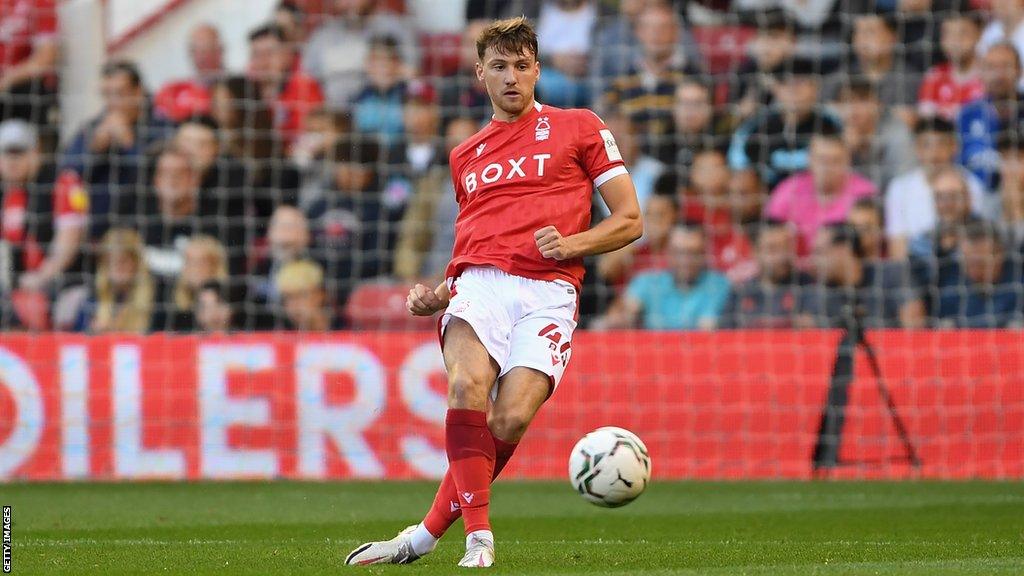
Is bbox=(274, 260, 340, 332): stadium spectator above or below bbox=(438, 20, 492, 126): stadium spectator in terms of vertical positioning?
below

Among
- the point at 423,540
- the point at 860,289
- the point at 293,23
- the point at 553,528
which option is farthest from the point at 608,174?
the point at 293,23

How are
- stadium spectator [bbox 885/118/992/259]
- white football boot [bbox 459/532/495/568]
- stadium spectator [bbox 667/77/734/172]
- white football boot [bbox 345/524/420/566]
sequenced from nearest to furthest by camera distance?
white football boot [bbox 459/532/495/568]
white football boot [bbox 345/524/420/566]
stadium spectator [bbox 885/118/992/259]
stadium spectator [bbox 667/77/734/172]

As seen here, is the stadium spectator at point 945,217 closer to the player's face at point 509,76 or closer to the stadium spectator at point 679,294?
the stadium spectator at point 679,294

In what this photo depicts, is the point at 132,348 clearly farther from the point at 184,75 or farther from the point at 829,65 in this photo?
the point at 829,65

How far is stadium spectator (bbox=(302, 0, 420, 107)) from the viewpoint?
13.6 meters

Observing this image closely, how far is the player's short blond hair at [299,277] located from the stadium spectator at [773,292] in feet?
10.2

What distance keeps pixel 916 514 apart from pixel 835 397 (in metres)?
2.92

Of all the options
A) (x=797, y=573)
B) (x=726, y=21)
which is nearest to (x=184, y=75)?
(x=726, y=21)

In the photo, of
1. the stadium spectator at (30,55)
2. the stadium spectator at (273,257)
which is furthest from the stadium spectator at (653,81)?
the stadium spectator at (30,55)

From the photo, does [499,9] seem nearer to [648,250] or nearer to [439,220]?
[439,220]

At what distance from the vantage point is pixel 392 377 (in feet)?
37.0

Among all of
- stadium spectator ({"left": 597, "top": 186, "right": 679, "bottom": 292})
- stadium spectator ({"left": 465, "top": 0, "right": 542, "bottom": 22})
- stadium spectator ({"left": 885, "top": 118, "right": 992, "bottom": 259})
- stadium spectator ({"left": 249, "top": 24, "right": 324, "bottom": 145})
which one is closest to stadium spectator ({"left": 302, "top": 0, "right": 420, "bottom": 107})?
stadium spectator ({"left": 249, "top": 24, "right": 324, "bottom": 145})

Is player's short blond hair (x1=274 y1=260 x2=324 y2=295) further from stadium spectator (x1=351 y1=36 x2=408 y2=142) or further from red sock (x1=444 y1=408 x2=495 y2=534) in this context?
red sock (x1=444 y1=408 x2=495 y2=534)

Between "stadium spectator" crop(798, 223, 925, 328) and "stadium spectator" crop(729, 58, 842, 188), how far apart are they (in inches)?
35.6
